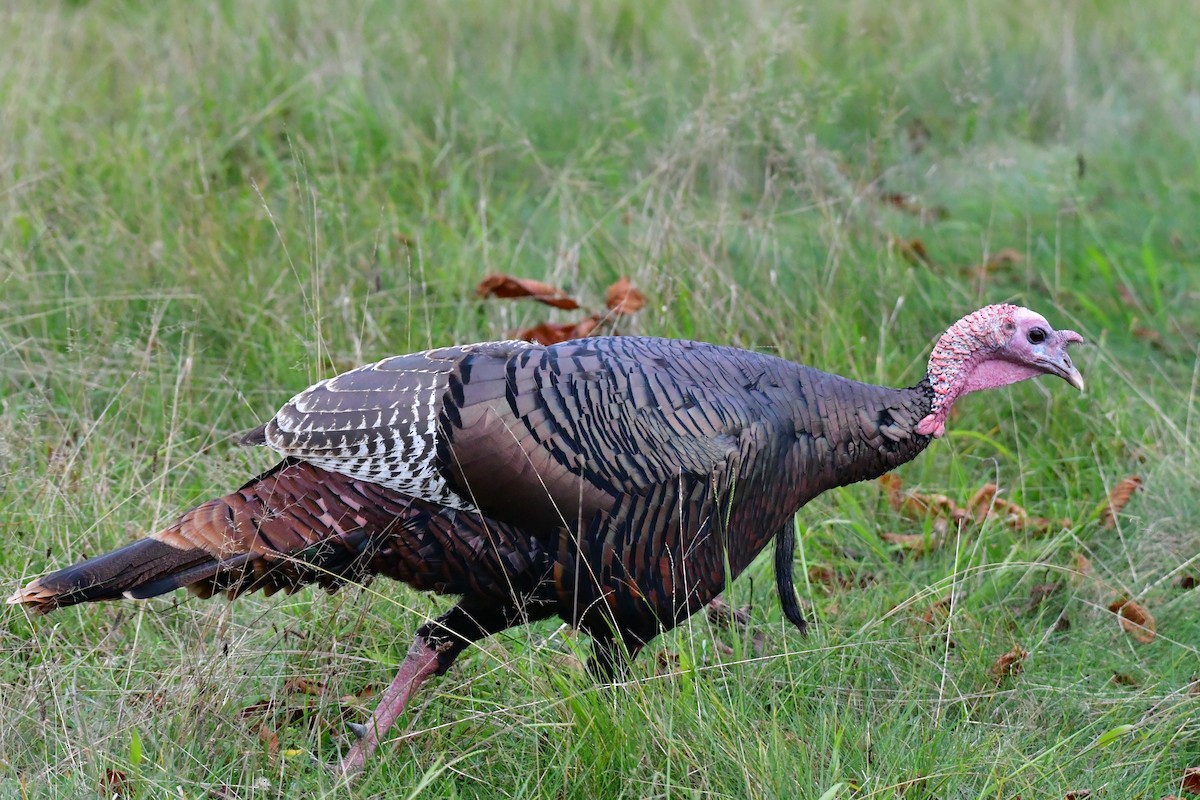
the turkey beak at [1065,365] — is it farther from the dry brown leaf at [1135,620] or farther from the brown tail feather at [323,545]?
the brown tail feather at [323,545]

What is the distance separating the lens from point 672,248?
4.80m

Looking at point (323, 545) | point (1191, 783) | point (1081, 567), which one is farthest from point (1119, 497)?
point (323, 545)

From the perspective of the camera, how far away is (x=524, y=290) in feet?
14.9

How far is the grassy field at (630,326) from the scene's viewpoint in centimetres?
297

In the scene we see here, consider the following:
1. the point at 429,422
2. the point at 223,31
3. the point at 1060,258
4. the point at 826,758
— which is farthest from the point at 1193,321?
the point at 223,31

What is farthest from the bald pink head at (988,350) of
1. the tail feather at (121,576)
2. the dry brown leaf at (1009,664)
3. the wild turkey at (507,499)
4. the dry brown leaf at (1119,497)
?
the tail feather at (121,576)

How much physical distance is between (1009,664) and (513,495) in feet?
4.36

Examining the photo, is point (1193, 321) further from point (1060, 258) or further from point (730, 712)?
point (730, 712)

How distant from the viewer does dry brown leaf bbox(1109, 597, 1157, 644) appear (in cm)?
360

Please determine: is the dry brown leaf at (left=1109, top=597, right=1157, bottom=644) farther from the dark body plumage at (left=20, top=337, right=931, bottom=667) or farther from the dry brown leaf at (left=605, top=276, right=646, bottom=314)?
the dry brown leaf at (left=605, top=276, right=646, bottom=314)

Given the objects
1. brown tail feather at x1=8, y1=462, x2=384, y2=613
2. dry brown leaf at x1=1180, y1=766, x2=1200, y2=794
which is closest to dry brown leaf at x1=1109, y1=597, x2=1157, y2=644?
dry brown leaf at x1=1180, y1=766, x2=1200, y2=794

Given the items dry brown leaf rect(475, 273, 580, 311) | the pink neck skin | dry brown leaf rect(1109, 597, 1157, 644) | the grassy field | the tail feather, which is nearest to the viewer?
the tail feather

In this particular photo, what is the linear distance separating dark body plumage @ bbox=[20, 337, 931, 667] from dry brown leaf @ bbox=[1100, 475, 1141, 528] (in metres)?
1.44

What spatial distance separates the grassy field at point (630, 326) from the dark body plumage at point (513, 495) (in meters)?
0.20
